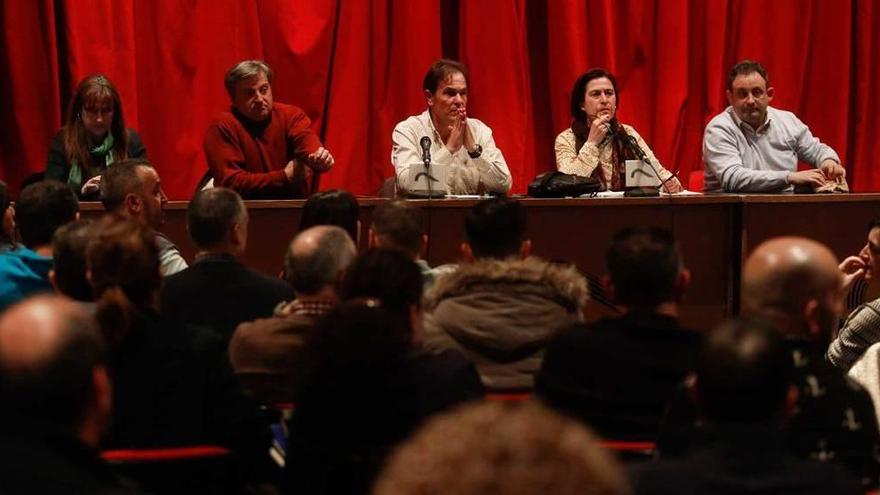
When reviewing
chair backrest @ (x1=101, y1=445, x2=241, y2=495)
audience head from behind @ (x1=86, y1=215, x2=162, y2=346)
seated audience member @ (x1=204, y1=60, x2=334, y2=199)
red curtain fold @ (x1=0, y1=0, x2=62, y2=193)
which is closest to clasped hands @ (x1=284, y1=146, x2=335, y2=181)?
seated audience member @ (x1=204, y1=60, x2=334, y2=199)

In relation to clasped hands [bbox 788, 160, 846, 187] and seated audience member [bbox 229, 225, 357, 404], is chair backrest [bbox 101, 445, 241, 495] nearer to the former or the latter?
seated audience member [bbox 229, 225, 357, 404]

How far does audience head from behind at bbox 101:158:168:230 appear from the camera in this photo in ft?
14.0

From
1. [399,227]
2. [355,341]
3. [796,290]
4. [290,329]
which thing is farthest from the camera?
[399,227]

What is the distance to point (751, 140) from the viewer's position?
621 centimetres

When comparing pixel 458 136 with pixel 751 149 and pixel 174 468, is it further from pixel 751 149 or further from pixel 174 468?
pixel 174 468

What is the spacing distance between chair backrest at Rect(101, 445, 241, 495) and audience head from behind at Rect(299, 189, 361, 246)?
1.68 meters

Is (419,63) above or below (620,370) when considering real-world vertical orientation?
above

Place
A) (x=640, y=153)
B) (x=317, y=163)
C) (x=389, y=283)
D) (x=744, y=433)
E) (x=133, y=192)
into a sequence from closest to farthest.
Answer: (x=744, y=433) → (x=389, y=283) → (x=133, y=192) → (x=317, y=163) → (x=640, y=153)

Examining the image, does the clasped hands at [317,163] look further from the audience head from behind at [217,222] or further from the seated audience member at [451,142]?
the audience head from behind at [217,222]

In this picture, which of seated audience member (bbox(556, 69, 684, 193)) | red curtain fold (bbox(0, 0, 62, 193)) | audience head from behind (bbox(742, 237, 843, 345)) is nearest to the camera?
audience head from behind (bbox(742, 237, 843, 345))

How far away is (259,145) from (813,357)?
11.9 feet

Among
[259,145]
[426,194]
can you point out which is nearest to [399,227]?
[426,194]

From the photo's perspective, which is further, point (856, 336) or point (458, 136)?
point (458, 136)

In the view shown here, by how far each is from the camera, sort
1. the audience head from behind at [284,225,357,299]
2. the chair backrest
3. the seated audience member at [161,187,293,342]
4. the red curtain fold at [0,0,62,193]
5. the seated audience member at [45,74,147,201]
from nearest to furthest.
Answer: the chair backrest → the audience head from behind at [284,225,357,299] → the seated audience member at [161,187,293,342] → the seated audience member at [45,74,147,201] → the red curtain fold at [0,0,62,193]
